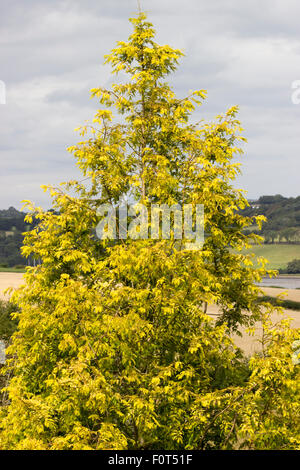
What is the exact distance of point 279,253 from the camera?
176m

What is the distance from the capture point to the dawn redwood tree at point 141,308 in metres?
8.23

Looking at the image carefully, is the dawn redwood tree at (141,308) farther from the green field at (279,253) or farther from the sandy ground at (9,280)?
the green field at (279,253)

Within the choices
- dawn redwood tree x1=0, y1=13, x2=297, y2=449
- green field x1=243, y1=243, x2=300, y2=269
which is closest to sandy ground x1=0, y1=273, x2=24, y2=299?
dawn redwood tree x1=0, y1=13, x2=297, y2=449

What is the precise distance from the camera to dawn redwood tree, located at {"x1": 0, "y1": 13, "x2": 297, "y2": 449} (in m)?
8.23

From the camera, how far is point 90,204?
11781mm

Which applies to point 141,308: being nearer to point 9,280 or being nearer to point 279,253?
point 9,280

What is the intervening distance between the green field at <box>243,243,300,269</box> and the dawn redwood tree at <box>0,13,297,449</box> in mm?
152060

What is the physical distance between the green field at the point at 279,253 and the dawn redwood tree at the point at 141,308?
499 feet

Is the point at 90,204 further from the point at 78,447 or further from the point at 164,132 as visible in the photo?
the point at 78,447

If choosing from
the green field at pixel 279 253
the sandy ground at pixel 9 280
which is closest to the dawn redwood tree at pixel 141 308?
the sandy ground at pixel 9 280

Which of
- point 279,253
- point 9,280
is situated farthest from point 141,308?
point 279,253

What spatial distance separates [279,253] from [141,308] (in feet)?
573
